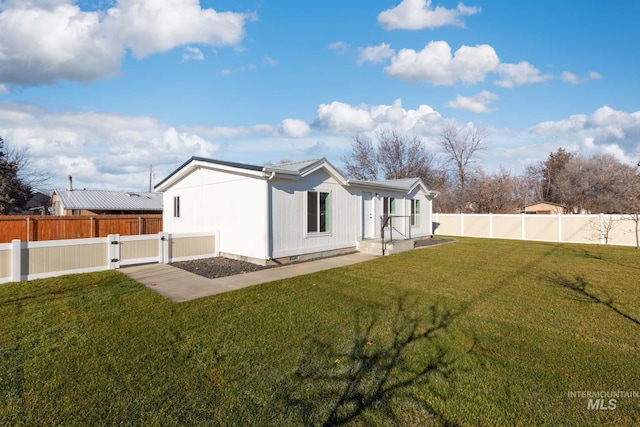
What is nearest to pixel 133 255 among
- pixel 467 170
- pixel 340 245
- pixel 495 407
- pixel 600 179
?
pixel 340 245

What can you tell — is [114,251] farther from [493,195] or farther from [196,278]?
[493,195]

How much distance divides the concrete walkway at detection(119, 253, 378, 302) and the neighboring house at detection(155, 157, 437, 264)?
103cm

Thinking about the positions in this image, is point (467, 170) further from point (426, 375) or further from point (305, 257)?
point (426, 375)

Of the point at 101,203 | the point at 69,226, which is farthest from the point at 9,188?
the point at 69,226

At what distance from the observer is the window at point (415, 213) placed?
54.0 feet

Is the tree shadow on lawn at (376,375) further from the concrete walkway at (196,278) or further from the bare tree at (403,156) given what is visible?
the bare tree at (403,156)

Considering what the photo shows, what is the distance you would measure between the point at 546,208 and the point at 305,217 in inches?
1108

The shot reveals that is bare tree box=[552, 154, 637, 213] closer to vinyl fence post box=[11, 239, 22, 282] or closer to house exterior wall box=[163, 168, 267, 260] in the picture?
house exterior wall box=[163, 168, 267, 260]

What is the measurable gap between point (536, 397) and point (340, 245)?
29.1 ft

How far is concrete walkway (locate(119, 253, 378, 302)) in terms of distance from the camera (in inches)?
254

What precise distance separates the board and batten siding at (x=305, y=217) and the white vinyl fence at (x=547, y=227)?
10468 mm

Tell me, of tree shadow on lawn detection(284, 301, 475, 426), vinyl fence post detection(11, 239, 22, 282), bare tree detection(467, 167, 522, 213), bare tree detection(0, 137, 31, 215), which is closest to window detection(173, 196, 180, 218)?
vinyl fence post detection(11, 239, 22, 282)

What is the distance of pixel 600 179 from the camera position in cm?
3130

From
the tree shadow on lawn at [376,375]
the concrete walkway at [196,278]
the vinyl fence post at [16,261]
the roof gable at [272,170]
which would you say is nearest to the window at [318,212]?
the roof gable at [272,170]
